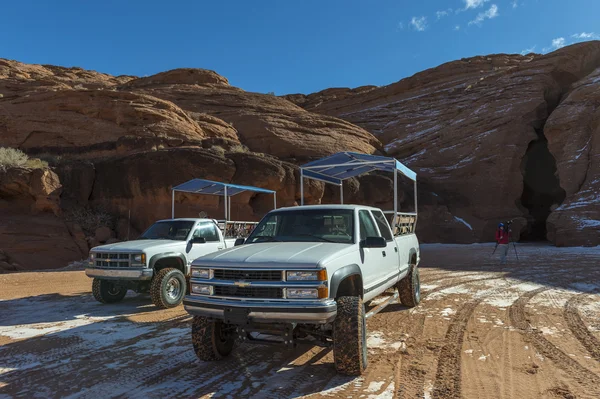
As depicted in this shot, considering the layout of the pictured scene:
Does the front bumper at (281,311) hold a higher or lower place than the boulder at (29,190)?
lower

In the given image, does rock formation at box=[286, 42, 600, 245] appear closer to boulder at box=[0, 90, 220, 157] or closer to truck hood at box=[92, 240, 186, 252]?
boulder at box=[0, 90, 220, 157]

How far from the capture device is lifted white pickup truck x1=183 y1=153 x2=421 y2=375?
415 cm

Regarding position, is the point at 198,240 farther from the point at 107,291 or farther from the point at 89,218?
the point at 89,218

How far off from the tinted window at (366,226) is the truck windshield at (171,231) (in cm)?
485

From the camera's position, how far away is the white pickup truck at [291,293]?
4.15 metres

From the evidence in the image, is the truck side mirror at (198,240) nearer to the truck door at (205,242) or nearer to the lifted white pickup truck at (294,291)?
the truck door at (205,242)

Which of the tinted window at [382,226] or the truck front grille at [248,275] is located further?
the tinted window at [382,226]

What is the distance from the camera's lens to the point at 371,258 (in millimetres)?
5484

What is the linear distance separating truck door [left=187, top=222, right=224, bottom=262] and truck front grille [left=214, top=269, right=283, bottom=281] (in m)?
4.77

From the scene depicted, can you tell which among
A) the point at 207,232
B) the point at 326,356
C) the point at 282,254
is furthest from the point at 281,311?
the point at 207,232

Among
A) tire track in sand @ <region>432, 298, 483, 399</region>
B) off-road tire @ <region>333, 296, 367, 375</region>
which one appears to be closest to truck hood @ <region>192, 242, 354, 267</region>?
off-road tire @ <region>333, 296, 367, 375</region>

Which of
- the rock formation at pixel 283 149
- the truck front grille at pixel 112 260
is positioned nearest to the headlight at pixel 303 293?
the truck front grille at pixel 112 260

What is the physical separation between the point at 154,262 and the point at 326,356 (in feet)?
15.3

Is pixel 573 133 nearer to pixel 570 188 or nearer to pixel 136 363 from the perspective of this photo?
pixel 570 188
